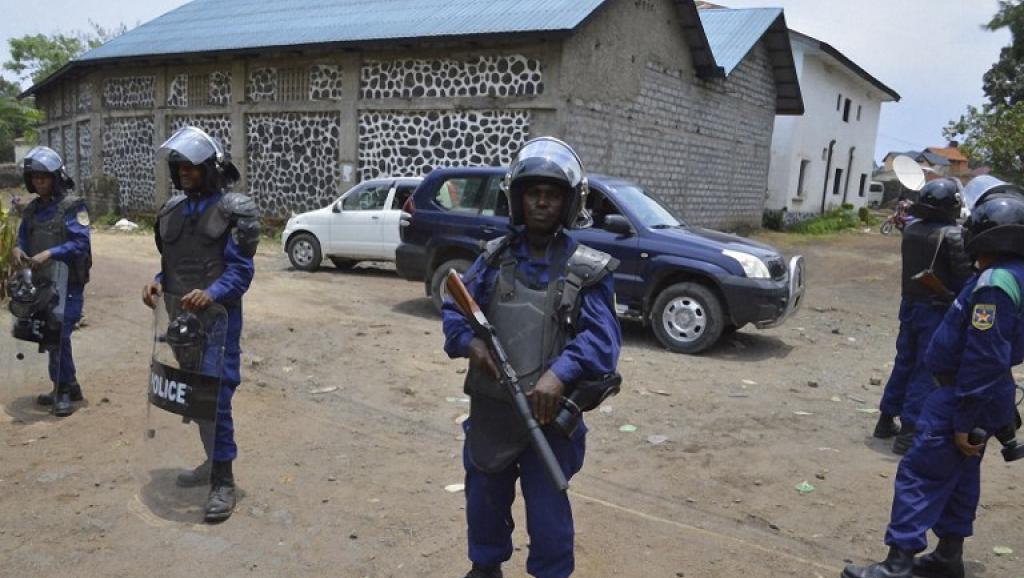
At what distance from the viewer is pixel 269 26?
17750 mm

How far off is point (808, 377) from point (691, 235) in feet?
6.06

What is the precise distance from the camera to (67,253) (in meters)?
5.09

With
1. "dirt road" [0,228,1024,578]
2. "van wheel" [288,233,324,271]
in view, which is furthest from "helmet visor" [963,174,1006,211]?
"van wheel" [288,233,324,271]

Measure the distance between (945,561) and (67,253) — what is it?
5.44 metres

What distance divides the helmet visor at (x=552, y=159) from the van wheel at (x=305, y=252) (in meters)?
10.1

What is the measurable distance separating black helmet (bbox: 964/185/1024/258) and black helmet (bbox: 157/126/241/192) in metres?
3.62

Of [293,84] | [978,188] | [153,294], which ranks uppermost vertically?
[293,84]

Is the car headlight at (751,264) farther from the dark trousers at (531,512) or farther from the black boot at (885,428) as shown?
the dark trousers at (531,512)

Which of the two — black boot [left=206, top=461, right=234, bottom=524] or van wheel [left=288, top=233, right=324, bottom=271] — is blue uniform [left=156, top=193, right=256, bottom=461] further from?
van wheel [left=288, top=233, right=324, bottom=271]

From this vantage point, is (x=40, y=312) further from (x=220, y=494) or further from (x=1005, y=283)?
(x=1005, y=283)

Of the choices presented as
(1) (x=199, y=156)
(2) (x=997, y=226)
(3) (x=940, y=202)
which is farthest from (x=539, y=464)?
(3) (x=940, y=202)

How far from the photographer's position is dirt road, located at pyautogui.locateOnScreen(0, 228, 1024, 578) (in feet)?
11.5

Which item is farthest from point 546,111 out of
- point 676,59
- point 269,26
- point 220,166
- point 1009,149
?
point 1009,149

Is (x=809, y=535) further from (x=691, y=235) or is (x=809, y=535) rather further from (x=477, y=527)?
(x=691, y=235)
